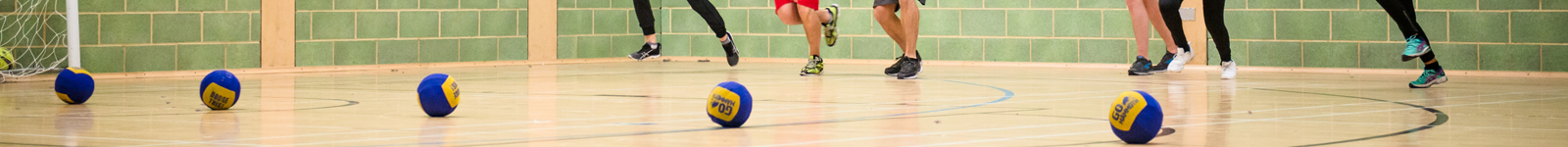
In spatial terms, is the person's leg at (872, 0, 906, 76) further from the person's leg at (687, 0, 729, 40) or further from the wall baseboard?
the wall baseboard

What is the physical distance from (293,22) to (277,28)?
9 cm

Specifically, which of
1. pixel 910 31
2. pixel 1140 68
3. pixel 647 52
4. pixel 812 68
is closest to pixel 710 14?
pixel 647 52

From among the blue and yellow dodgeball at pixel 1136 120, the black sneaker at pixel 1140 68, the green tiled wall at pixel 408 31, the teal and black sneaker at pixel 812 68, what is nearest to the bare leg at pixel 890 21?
the teal and black sneaker at pixel 812 68

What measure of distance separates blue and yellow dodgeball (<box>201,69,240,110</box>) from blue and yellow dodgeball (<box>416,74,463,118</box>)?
1.78 feet

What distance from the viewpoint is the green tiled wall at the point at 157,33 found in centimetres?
670

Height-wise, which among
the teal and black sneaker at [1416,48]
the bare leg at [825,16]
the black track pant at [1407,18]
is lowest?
the teal and black sneaker at [1416,48]

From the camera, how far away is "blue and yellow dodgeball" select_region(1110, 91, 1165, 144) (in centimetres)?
300

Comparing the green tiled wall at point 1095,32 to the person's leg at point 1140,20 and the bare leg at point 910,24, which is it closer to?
the person's leg at point 1140,20

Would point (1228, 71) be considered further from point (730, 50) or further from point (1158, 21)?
point (730, 50)

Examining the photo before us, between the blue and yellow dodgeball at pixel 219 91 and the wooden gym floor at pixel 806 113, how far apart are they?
0.12ft

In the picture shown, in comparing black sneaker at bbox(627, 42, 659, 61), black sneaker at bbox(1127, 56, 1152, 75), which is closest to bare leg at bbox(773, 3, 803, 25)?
black sneaker at bbox(627, 42, 659, 61)

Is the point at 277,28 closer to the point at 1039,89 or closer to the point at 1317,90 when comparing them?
the point at 1039,89

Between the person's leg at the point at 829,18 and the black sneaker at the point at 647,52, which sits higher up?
the person's leg at the point at 829,18

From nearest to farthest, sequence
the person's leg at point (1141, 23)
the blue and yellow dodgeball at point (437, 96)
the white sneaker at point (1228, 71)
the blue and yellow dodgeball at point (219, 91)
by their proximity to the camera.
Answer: the blue and yellow dodgeball at point (437, 96) → the blue and yellow dodgeball at point (219, 91) → the white sneaker at point (1228, 71) → the person's leg at point (1141, 23)
